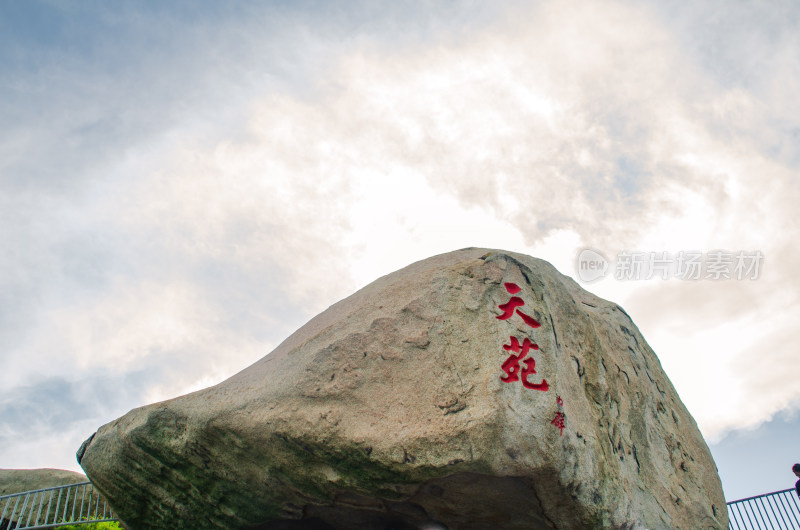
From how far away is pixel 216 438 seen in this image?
5.36 meters

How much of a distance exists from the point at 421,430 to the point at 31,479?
11741 millimetres

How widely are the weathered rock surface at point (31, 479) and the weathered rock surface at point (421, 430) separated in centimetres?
742

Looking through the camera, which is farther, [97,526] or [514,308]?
[97,526]

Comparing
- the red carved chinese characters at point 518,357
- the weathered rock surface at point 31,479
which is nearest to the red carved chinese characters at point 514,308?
the red carved chinese characters at point 518,357

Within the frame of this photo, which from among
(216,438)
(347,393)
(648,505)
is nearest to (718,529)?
(648,505)

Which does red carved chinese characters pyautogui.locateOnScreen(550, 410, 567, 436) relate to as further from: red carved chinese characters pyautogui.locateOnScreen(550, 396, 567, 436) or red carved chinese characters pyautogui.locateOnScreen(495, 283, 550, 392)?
red carved chinese characters pyautogui.locateOnScreen(495, 283, 550, 392)

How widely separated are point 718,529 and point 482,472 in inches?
154

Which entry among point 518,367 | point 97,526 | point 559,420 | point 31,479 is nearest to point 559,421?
point 559,420

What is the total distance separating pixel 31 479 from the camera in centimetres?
1223

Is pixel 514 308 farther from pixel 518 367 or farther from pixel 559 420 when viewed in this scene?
pixel 559 420

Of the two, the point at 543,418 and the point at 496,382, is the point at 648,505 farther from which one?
the point at 496,382

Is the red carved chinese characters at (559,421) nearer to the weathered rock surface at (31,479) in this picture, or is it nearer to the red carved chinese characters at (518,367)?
the red carved chinese characters at (518,367)

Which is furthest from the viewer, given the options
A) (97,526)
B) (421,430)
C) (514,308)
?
(97,526)

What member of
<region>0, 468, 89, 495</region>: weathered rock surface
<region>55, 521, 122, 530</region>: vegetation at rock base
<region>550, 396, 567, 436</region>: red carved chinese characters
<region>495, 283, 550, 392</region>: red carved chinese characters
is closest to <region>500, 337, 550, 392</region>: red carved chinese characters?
<region>495, 283, 550, 392</region>: red carved chinese characters
